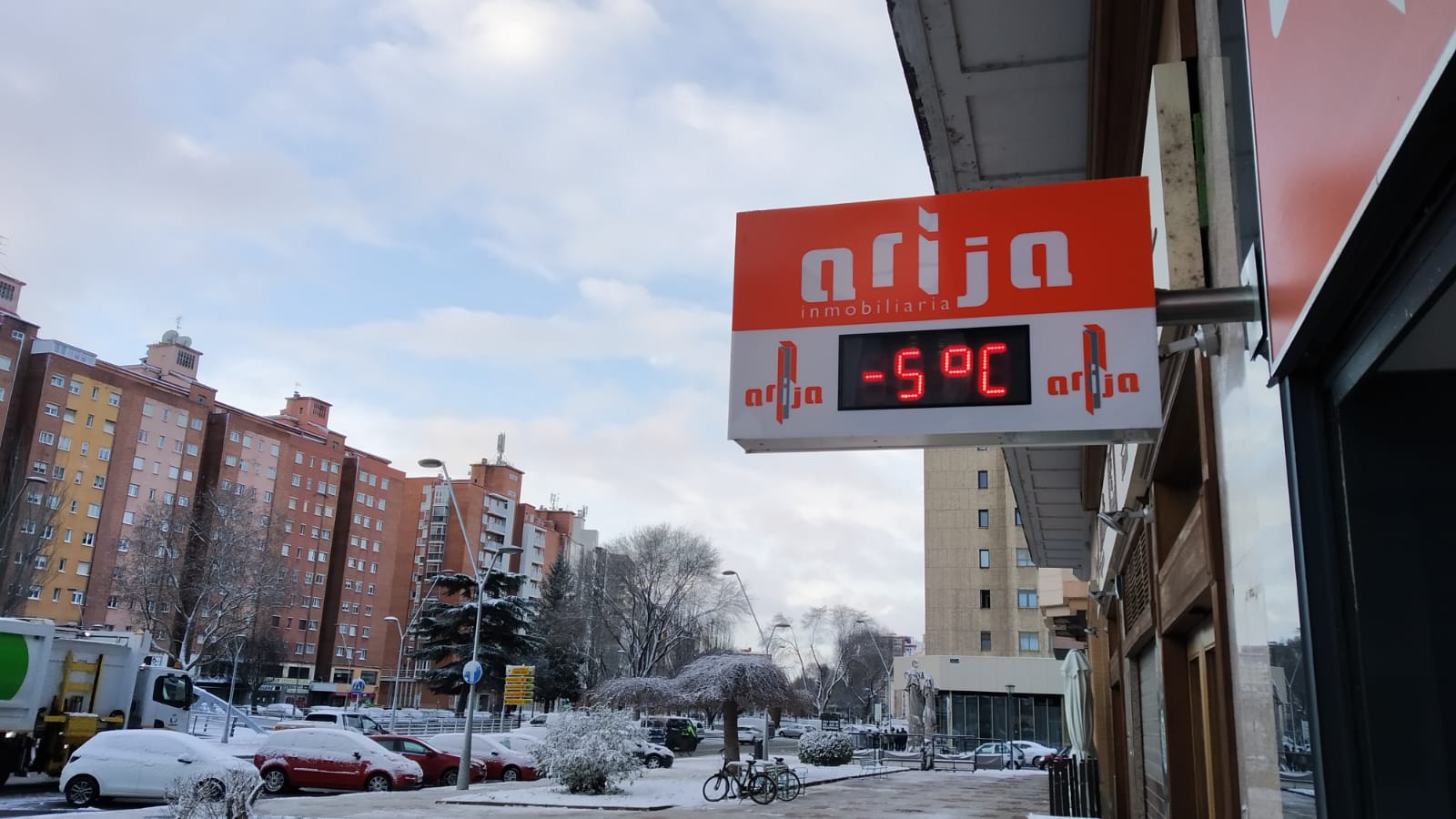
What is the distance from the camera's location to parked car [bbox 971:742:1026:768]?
43.3m

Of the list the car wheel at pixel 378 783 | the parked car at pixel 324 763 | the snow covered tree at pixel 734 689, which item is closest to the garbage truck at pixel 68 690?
the parked car at pixel 324 763

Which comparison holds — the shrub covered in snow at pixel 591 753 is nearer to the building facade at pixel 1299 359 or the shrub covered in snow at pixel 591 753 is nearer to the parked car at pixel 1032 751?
the building facade at pixel 1299 359

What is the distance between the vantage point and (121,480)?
76.9 meters

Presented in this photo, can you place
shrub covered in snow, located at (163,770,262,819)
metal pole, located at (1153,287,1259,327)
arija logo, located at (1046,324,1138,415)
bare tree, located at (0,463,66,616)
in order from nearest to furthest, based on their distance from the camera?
metal pole, located at (1153,287,1259,327) < arija logo, located at (1046,324,1138,415) < shrub covered in snow, located at (163,770,262,819) < bare tree, located at (0,463,66,616)

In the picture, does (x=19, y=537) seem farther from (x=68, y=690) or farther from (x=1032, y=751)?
(x=1032, y=751)

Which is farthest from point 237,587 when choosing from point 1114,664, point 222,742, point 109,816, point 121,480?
point 1114,664

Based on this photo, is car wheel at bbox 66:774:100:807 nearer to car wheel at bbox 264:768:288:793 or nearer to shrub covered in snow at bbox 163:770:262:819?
car wheel at bbox 264:768:288:793

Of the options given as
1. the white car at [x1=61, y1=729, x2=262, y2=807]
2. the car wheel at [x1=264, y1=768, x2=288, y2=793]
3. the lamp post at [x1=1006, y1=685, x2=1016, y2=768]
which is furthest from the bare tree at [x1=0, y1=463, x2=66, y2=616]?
the lamp post at [x1=1006, y1=685, x2=1016, y2=768]

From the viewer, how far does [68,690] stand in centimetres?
2102

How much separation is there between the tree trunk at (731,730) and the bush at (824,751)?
177 inches

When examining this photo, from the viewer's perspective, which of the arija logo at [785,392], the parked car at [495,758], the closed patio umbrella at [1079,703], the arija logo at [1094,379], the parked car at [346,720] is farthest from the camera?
the parked car at [346,720]

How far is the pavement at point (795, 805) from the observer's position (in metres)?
18.4

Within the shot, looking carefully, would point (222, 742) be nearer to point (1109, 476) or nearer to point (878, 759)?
point (878, 759)

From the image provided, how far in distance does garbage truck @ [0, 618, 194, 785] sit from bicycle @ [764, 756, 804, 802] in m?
14.2
